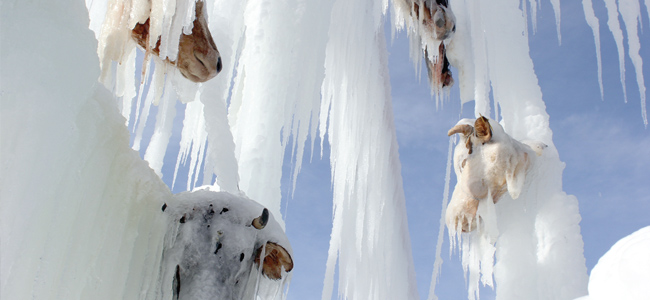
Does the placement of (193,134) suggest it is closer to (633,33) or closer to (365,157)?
(365,157)

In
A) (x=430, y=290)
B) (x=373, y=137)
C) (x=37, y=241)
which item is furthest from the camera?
(x=373, y=137)

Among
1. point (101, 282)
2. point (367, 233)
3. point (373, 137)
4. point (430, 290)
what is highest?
point (373, 137)

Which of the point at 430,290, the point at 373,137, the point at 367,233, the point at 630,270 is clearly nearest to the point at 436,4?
the point at 373,137

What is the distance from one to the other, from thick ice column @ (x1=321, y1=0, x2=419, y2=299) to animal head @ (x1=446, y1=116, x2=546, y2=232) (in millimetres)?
592

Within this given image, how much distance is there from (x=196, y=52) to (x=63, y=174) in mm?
1166

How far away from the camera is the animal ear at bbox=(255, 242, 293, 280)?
200 centimetres

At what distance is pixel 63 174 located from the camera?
4.70 feet

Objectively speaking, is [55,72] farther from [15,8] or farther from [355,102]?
[355,102]

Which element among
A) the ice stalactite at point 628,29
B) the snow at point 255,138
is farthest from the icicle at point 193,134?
the ice stalactite at point 628,29

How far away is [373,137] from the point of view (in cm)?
456

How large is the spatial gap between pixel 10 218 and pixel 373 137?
357 cm

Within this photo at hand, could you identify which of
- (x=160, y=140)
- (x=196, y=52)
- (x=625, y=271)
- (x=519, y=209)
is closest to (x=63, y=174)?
(x=196, y=52)

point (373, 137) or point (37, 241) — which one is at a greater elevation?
point (373, 137)

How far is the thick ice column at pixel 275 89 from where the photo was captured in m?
3.16
